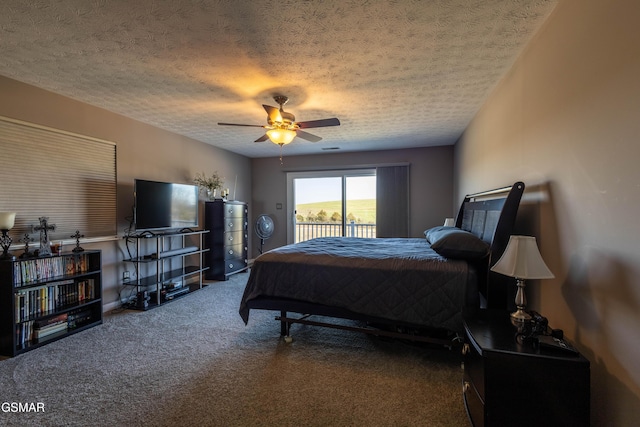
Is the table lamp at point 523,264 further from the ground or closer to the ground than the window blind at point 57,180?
closer to the ground

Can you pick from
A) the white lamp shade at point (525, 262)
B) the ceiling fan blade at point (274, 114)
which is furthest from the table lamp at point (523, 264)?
the ceiling fan blade at point (274, 114)

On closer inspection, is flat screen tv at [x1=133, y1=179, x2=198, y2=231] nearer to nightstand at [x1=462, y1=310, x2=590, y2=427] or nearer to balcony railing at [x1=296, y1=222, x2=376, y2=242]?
balcony railing at [x1=296, y1=222, x2=376, y2=242]

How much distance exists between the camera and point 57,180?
300 centimetres

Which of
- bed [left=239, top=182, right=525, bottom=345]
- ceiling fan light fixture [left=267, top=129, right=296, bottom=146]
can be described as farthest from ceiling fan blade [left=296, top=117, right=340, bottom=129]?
bed [left=239, top=182, right=525, bottom=345]

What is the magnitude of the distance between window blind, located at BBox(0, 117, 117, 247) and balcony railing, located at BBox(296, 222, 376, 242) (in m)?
3.69

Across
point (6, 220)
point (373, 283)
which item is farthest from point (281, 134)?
point (6, 220)

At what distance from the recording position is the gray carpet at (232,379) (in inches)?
65.1

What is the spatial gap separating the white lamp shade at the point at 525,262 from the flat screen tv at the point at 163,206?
3.82 meters

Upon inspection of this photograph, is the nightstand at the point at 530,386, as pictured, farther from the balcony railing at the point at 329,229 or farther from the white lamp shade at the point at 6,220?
the balcony railing at the point at 329,229

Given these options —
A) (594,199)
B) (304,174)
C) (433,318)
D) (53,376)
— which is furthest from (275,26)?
(304,174)

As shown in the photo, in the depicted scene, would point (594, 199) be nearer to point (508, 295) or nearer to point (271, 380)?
point (508, 295)

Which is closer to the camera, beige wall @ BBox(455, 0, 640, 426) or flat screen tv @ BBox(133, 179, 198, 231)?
beige wall @ BBox(455, 0, 640, 426)

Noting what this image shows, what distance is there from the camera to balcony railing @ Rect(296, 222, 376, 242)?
19.8 ft

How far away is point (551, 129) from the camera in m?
1.70
